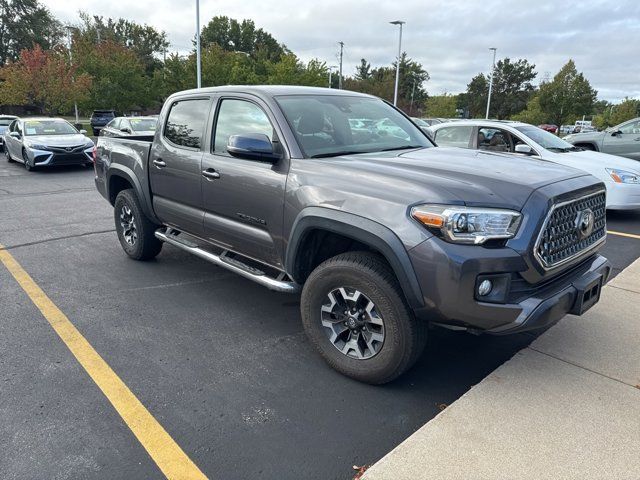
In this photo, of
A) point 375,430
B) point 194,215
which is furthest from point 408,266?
point 194,215

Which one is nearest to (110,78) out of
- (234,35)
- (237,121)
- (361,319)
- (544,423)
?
(237,121)

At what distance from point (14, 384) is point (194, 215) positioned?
1899 mm

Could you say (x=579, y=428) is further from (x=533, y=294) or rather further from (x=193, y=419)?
(x=193, y=419)

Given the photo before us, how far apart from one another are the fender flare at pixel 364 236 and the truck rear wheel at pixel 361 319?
0.15 metres

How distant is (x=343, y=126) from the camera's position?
12.9 ft

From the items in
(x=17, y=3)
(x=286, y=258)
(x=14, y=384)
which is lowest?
(x=14, y=384)

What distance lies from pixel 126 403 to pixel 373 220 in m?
1.85

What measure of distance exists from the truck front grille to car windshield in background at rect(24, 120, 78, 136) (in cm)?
1500

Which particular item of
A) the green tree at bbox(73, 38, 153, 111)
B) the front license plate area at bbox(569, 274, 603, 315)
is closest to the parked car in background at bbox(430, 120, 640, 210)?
the front license plate area at bbox(569, 274, 603, 315)

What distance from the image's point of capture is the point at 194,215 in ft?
14.6

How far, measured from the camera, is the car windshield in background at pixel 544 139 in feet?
26.5

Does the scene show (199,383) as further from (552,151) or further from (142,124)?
(142,124)

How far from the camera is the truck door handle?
4.05 meters

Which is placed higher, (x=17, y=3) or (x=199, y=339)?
(x=17, y=3)
